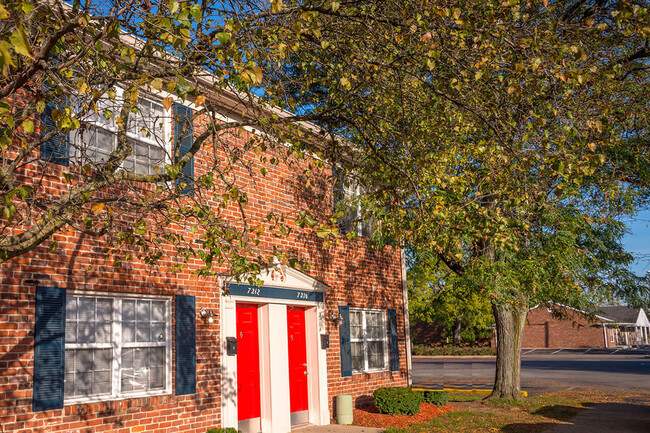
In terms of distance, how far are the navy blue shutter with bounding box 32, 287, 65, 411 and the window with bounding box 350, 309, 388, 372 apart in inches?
300

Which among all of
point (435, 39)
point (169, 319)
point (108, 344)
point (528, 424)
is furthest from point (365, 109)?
point (528, 424)

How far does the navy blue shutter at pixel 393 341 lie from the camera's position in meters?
14.7

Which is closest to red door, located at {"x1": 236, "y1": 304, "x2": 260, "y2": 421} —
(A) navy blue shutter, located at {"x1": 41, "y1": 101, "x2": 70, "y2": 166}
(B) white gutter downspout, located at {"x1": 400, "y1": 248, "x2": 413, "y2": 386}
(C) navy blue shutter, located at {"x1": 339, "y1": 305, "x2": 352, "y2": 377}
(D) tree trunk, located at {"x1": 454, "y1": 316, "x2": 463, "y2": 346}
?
(C) navy blue shutter, located at {"x1": 339, "y1": 305, "x2": 352, "y2": 377}

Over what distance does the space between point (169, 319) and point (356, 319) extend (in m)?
5.99

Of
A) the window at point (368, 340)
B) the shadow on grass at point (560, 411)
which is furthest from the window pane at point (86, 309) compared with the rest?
the shadow on grass at point (560, 411)

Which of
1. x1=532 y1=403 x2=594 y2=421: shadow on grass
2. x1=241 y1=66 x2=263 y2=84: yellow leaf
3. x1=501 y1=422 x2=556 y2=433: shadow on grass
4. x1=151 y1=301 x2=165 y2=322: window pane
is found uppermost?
x1=241 y1=66 x2=263 y2=84: yellow leaf

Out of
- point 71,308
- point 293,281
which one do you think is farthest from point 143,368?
point 293,281

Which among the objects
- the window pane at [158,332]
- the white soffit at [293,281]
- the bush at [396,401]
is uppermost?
the white soffit at [293,281]

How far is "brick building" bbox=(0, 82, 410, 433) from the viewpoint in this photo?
7.12 meters

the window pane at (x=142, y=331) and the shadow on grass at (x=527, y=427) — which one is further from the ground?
the window pane at (x=142, y=331)

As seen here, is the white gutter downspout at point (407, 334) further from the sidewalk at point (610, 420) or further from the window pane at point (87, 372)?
the window pane at point (87, 372)

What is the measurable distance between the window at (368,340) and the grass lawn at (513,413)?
2.04 meters

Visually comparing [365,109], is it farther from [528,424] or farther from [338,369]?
[528,424]

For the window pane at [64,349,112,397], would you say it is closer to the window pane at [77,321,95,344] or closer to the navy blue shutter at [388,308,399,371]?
the window pane at [77,321,95,344]
